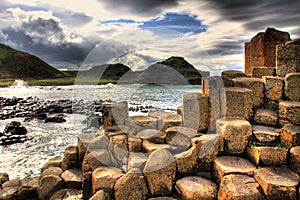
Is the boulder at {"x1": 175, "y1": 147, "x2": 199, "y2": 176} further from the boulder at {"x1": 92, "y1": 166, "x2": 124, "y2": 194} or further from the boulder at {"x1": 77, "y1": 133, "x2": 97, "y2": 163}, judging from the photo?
the boulder at {"x1": 77, "y1": 133, "x2": 97, "y2": 163}

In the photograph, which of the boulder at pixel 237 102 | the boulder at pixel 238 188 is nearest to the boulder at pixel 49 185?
the boulder at pixel 238 188

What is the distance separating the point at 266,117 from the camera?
6254 millimetres

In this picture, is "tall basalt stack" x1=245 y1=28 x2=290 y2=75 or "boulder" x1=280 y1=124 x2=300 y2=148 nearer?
"boulder" x1=280 y1=124 x2=300 y2=148

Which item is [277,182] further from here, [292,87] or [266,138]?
[292,87]

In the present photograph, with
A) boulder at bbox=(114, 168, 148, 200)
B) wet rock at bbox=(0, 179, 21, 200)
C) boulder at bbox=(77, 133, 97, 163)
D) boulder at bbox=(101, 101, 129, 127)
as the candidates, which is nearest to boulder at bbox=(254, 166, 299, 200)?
boulder at bbox=(114, 168, 148, 200)

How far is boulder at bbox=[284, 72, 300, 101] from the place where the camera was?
6246 mm

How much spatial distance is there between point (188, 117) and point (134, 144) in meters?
1.58

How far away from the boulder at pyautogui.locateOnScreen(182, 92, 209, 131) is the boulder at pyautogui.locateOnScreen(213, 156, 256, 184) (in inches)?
46.3

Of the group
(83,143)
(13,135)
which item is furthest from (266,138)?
(13,135)

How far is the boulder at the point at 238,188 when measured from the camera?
15.1 feet

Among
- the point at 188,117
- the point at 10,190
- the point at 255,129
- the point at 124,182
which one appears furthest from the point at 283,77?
the point at 10,190

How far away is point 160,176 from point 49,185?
10.7 ft

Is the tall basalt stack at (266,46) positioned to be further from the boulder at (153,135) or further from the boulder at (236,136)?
the boulder at (153,135)

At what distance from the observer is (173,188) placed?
18.0 feet
